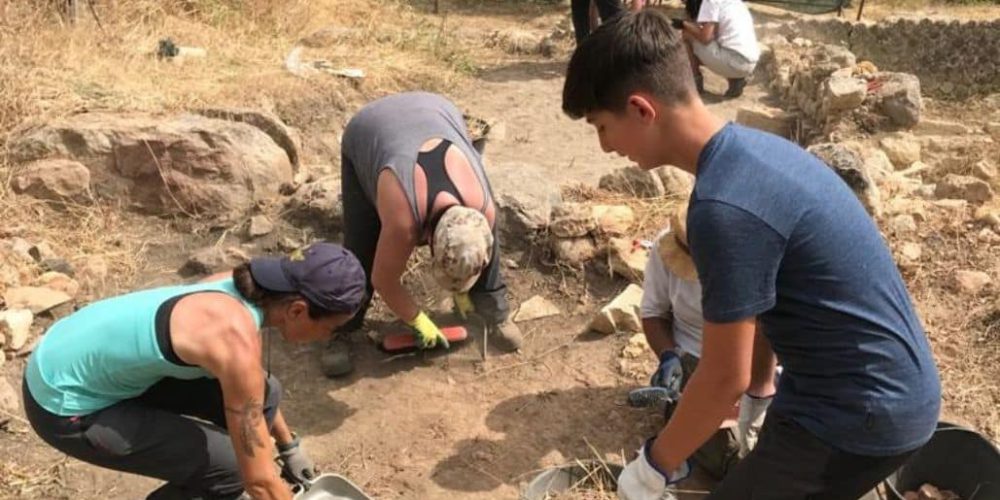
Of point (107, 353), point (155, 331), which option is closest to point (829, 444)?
point (155, 331)

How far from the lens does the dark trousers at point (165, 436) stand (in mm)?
2357

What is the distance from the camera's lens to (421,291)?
14.1 ft

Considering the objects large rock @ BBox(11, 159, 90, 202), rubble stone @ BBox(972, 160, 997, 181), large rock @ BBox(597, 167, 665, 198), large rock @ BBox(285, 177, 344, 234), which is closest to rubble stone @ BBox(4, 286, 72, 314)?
large rock @ BBox(11, 159, 90, 202)

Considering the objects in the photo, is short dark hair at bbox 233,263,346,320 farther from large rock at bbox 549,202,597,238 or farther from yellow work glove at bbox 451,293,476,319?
large rock at bbox 549,202,597,238

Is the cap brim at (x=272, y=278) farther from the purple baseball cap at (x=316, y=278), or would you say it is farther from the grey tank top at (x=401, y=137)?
the grey tank top at (x=401, y=137)

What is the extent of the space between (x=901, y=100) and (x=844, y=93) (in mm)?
393

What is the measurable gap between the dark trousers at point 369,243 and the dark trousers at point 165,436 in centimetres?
97

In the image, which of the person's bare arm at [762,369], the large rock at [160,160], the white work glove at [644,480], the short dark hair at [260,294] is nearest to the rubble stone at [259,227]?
the large rock at [160,160]

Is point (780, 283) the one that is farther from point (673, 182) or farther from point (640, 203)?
point (673, 182)

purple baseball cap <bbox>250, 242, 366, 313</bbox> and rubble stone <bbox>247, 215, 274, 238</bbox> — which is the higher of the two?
purple baseball cap <bbox>250, 242, 366, 313</bbox>

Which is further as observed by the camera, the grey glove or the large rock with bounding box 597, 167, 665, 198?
the large rock with bounding box 597, 167, 665, 198

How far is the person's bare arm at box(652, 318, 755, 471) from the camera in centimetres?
168

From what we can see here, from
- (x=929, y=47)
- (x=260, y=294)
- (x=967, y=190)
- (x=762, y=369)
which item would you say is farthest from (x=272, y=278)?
(x=929, y=47)

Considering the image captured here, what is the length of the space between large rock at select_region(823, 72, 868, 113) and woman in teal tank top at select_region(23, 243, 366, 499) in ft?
14.5
